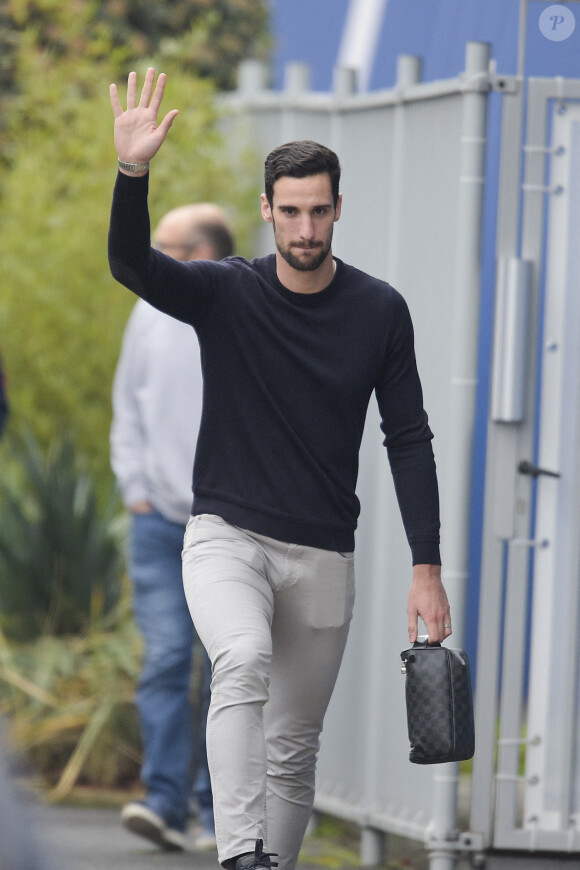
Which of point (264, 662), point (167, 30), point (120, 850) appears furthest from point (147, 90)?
point (167, 30)

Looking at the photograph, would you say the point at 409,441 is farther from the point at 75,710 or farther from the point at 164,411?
the point at 75,710

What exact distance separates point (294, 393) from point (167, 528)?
6.04 ft

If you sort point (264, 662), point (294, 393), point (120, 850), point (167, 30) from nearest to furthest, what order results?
point (264, 662) < point (294, 393) < point (120, 850) < point (167, 30)

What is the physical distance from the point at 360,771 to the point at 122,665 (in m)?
1.45

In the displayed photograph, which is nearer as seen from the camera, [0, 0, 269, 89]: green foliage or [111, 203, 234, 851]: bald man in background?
[111, 203, 234, 851]: bald man in background

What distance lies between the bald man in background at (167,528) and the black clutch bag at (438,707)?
1769 millimetres

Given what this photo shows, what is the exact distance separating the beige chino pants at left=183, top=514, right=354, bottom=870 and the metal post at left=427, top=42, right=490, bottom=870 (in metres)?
0.85

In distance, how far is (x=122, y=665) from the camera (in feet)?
22.5

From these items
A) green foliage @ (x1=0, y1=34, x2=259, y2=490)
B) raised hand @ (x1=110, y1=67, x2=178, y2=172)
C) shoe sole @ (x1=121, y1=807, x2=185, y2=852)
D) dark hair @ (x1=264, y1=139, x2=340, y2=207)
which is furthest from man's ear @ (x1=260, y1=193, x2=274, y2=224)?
green foliage @ (x1=0, y1=34, x2=259, y2=490)

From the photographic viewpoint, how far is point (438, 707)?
414cm

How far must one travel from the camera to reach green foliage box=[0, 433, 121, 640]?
23.4 ft

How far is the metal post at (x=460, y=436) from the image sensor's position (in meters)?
5.20

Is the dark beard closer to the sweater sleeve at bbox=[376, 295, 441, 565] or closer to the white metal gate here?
the sweater sleeve at bbox=[376, 295, 441, 565]

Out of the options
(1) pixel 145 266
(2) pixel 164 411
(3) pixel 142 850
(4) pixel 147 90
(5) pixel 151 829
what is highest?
(4) pixel 147 90
